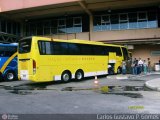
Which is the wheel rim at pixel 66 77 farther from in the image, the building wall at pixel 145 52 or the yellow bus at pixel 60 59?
the building wall at pixel 145 52

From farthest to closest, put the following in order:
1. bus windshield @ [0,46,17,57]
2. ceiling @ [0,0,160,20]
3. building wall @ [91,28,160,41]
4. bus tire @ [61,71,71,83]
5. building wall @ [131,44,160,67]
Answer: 1. building wall @ [131,44,160,67]
2. building wall @ [91,28,160,41]
3. ceiling @ [0,0,160,20]
4. bus windshield @ [0,46,17,57]
5. bus tire @ [61,71,71,83]

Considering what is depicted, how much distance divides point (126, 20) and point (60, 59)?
14855 millimetres

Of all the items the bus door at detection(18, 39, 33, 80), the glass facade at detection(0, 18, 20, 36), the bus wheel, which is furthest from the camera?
the glass facade at detection(0, 18, 20, 36)

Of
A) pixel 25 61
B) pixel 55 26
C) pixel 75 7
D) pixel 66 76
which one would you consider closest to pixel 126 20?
pixel 75 7

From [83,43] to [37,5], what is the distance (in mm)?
10966

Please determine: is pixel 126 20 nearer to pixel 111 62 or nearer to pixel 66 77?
pixel 111 62

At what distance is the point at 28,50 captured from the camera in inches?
706

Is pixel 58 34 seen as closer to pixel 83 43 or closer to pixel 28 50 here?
pixel 83 43

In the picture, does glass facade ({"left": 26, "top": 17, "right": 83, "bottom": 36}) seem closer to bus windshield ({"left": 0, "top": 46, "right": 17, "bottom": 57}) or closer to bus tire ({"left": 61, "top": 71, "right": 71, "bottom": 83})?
bus windshield ({"left": 0, "top": 46, "right": 17, "bottom": 57})

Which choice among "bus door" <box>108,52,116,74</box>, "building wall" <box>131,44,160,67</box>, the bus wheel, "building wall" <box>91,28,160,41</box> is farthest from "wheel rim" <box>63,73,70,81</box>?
"building wall" <box>131,44,160,67</box>

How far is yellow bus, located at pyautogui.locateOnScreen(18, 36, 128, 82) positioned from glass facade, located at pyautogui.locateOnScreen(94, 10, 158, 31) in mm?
7853

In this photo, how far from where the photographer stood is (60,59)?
19.4 metres

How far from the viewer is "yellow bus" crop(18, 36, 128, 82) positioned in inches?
701

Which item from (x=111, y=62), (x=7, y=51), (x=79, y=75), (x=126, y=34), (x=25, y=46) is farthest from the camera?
(x=126, y=34)
